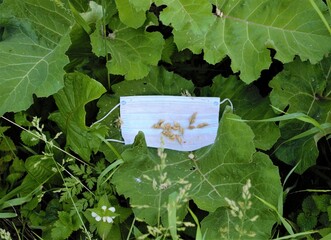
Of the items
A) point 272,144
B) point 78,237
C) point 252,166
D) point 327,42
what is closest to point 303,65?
point 327,42

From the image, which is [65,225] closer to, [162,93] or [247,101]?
[162,93]

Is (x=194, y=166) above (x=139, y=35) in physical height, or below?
below

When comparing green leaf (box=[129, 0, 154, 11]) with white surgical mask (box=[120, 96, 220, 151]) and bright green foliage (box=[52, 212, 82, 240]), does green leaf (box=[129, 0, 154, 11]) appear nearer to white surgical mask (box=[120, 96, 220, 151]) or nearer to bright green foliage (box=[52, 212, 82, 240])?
white surgical mask (box=[120, 96, 220, 151])

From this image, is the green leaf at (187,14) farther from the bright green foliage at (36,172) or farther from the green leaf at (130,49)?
the bright green foliage at (36,172)

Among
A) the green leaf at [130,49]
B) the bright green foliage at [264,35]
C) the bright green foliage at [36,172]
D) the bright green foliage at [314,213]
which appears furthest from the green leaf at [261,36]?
the bright green foliage at [36,172]

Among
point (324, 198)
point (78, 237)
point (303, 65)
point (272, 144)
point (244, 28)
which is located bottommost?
point (78, 237)

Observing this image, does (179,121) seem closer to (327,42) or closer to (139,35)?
(139,35)
